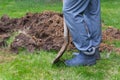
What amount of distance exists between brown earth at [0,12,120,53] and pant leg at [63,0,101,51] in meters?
0.82

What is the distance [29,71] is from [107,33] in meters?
2.53

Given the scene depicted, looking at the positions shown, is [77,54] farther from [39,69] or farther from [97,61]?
[39,69]

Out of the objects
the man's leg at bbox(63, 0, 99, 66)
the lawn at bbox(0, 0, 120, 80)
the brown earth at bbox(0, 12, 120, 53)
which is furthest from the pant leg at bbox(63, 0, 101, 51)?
the brown earth at bbox(0, 12, 120, 53)

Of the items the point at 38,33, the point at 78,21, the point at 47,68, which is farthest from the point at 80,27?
the point at 38,33

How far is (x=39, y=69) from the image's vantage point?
18.6 ft

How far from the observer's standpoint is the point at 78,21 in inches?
225

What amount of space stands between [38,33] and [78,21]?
147 centimetres

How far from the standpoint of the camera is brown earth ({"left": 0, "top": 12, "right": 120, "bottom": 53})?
6579 mm

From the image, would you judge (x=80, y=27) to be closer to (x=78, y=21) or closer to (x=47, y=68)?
(x=78, y=21)

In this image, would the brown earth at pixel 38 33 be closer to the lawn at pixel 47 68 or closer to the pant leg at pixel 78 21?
the lawn at pixel 47 68

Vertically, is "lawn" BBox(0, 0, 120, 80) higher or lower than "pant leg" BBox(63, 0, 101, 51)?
lower

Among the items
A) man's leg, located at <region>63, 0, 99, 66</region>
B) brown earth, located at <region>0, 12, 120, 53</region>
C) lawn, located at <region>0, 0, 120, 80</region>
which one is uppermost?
man's leg, located at <region>63, 0, 99, 66</region>

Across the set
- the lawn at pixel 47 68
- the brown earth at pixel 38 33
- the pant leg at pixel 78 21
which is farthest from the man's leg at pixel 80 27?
the brown earth at pixel 38 33

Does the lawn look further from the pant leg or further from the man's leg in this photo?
the pant leg
